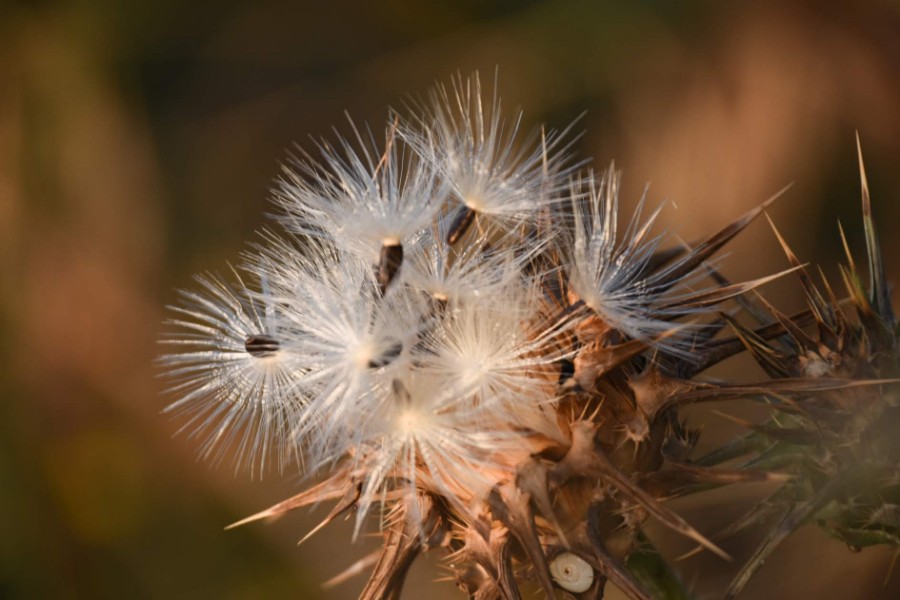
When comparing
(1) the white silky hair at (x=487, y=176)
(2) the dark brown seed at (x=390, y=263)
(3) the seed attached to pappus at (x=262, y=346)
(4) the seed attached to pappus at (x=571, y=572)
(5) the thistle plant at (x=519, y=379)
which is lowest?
(4) the seed attached to pappus at (x=571, y=572)

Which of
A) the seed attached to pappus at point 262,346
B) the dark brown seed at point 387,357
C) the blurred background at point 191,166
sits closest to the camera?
the dark brown seed at point 387,357

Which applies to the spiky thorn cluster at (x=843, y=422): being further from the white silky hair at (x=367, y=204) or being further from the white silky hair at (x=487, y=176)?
the white silky hair at (x=367, y=204)

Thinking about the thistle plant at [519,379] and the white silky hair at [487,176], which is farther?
the white silky hair at [487,176]

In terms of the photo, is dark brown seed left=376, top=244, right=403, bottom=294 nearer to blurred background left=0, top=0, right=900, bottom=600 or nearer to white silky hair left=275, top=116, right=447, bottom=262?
white silky hair left=275, top=116, right=447, bottom=262

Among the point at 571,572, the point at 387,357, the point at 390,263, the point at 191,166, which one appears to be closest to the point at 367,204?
the point at 390,263

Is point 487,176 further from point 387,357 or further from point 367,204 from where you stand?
point 387,357

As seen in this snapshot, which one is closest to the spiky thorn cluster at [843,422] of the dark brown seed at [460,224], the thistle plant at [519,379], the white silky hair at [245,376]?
the thistle plant at [519,379]

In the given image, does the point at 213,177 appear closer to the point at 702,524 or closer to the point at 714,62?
the point at 714,62
